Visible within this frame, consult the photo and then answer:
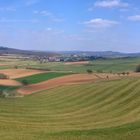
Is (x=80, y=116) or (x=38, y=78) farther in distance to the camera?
(x=38, y=78)

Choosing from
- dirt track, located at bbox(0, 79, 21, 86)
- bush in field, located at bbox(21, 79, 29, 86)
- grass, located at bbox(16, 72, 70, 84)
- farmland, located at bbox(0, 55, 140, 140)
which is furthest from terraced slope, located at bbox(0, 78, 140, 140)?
grass, located at bbox(16, 72, 70, 84)

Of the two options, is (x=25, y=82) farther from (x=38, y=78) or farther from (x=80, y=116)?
(x=80, y=116)

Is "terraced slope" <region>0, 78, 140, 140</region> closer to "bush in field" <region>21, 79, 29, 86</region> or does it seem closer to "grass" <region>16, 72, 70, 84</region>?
"bush in field" <region>21, 79, 29, 86</region>

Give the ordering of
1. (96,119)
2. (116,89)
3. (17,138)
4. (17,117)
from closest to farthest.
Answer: (17,138)
(96,119)
(17,117)
(116,89)

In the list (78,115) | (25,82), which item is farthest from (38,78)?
(78,115)

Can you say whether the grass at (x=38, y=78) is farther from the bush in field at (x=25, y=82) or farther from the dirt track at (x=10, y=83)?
the dirt track at (x=10, y=83)

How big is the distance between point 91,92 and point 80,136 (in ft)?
130

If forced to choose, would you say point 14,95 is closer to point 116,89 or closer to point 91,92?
point 91,92

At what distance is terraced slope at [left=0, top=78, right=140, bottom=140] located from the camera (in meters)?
32.9

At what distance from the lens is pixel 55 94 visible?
81.9 m

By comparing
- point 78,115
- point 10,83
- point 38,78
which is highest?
point 38,78

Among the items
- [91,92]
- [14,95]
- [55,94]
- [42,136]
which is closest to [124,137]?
[42,136]

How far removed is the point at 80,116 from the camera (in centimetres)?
5312

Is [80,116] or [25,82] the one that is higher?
[80,116]
